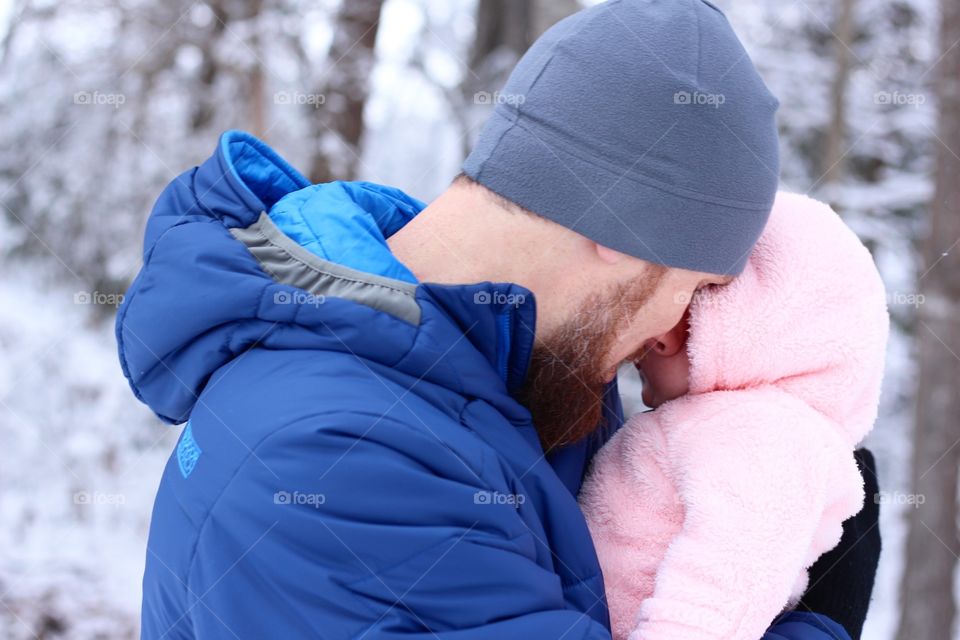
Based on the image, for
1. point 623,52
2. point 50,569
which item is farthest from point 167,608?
point 50,569

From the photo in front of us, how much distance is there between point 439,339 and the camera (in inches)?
51.7

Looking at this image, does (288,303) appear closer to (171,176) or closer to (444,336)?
(444,336)

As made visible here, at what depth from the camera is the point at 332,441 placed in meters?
1.18

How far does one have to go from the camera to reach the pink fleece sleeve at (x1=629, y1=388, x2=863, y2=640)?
1448 mm

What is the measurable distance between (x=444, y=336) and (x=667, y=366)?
65 cm

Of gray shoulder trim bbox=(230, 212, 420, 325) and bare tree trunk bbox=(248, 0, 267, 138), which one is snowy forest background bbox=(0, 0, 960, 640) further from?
gray shoulder trim bbox=(230, 212, 420, 325)

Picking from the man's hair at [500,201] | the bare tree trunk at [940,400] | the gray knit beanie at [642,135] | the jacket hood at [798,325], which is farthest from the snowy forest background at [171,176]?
the man's hair at [500,201]

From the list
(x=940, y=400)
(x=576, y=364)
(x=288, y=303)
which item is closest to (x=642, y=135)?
(x=576, y=364)

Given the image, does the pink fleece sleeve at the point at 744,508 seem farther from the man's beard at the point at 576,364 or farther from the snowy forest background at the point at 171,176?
the snowy forest background at the point at 171,176

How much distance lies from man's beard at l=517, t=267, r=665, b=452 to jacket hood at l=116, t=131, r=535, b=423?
74mm

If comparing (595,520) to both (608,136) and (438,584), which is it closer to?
(438,584)

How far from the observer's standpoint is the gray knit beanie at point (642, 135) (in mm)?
1492

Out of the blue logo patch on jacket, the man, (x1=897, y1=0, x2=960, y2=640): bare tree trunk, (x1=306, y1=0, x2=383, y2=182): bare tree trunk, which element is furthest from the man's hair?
(x1=306, y1=0, x2=383, y2=182): bare tree trunk

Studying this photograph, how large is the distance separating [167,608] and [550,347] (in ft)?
2.38
